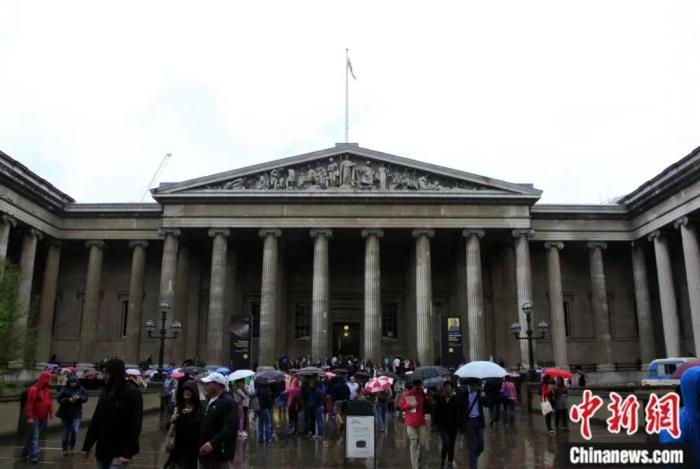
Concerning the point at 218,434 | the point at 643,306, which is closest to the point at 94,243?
the point at 643,306

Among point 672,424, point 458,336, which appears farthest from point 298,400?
point 458,336

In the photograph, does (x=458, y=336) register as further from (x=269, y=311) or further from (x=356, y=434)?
(x=356, y=434)

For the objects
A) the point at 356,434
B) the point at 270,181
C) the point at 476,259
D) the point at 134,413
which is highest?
the point at 270,181

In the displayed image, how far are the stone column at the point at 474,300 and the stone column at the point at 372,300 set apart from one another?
5568 millimetres

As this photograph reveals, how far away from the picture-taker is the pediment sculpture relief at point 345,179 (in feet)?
128

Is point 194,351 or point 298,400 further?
point 194,351

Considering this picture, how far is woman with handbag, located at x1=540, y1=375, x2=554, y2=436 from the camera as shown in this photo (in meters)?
18.5

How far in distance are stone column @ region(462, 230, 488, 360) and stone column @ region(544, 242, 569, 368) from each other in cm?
482

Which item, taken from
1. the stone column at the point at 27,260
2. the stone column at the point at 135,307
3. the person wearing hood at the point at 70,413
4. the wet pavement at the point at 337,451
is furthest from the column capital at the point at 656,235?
the stone column at the point at 27,260

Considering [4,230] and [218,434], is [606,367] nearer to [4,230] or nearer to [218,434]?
[218,434]

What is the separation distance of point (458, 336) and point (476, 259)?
5539mm

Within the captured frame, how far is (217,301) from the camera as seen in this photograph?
37.9 metres

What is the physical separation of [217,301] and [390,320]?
13.3m

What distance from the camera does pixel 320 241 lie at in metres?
38.6
